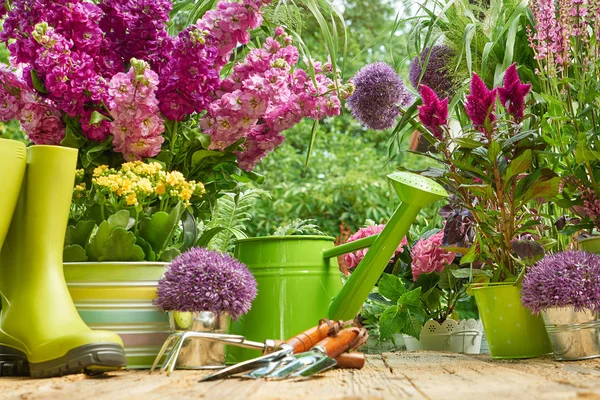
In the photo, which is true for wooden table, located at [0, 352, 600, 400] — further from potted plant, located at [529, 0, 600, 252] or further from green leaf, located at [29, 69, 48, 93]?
green leaf, located at [29, 69, 48, 93]

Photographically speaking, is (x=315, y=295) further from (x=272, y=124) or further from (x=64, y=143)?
(x=64, y=143)

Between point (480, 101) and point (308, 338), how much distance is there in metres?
0.41

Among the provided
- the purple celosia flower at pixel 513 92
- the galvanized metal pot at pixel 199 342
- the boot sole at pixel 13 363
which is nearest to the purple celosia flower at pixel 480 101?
the purple celosia flower at pixel 513 92

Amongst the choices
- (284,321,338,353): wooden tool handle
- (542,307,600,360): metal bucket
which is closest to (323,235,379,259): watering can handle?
(284,321,338,353): wooden tool handle

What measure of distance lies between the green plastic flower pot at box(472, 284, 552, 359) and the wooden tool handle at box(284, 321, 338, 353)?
0.29 metres

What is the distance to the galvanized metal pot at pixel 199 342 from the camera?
35.1 inches

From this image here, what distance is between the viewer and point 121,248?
3.07 ft

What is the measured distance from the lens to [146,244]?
97 centimetres

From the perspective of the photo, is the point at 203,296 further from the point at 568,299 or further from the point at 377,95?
the point at 377,95

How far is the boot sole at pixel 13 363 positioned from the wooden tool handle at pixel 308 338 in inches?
12.0

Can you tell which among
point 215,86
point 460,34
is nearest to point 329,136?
point 460,34

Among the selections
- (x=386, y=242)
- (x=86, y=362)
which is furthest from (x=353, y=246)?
(x=86, y=362)

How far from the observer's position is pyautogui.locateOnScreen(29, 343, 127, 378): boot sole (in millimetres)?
780

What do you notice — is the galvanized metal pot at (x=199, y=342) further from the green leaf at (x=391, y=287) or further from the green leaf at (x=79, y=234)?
the green leaf at (x=391, y=287)
